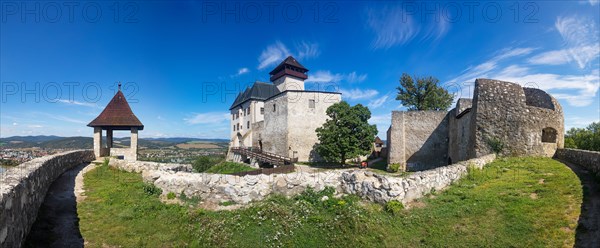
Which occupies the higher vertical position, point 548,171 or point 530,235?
point 548,171

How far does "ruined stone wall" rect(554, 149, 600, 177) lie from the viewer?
30.1 feet

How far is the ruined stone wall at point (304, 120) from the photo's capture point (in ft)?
98.1

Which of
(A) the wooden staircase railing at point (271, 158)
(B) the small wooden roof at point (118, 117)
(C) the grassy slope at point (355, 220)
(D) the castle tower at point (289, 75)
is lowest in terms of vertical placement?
(A) the wooden staircase railing at point (271, 158)

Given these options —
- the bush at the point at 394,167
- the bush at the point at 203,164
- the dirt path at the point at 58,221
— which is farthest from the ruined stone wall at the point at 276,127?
the dirt path at the point at 58,221

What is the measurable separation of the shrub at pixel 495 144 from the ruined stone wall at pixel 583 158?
243 cm

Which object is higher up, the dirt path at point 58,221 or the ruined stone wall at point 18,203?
the ruined stone wall at point 18,203

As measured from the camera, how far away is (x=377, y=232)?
728cm

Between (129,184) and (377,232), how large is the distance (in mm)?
10061

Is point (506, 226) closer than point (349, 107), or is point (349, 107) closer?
point (506, 226)

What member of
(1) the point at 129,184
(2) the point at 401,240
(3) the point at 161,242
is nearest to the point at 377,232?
(2) the point at 401,240

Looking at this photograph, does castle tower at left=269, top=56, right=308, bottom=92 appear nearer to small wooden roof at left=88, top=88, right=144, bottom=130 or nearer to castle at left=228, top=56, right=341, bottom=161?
castle at left=228, top=56, right=341, bottom=161

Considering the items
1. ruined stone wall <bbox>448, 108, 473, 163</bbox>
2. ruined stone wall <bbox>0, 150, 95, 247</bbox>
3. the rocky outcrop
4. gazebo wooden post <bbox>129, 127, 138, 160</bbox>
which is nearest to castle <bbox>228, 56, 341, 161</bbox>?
ruined stone wall <bbox>448, 108, 473, 163</bbox>

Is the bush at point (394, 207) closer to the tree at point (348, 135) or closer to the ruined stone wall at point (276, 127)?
the tree at point (348, 135)

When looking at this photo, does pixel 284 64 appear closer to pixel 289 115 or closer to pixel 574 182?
pixel 289 115
